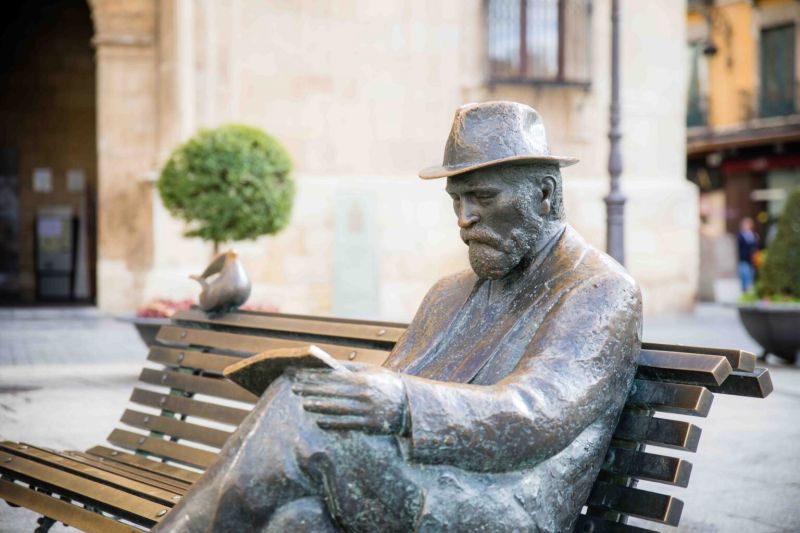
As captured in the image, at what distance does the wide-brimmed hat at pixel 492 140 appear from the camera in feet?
10.5

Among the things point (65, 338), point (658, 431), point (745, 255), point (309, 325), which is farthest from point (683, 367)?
point (745, 255)

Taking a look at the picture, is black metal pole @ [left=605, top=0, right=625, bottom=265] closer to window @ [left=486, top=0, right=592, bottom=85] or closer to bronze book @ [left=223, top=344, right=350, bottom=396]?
window @ [left=486, top=0, right=592, bottom=85]

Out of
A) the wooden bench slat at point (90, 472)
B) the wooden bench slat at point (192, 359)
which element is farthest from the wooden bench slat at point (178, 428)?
the wooden bench slat at point (90, 472)

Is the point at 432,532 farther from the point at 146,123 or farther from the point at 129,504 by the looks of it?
the point at 146,123

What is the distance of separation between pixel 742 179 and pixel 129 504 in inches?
1431

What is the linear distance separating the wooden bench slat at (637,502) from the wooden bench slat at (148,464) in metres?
1.63

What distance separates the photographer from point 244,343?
16.0ft

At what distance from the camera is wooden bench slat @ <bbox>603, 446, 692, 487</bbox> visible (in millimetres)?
3158

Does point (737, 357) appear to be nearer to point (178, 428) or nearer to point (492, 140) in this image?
point (492, 140)

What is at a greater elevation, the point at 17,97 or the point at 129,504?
the point at 17,97

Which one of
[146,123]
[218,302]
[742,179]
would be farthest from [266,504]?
[742,179]

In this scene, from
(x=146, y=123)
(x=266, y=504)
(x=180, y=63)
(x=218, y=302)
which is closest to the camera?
(x=266, y=504)

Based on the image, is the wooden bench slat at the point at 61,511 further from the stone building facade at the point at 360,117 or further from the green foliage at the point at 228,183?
the stone building facade at the point at 360,117

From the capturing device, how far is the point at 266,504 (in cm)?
282
